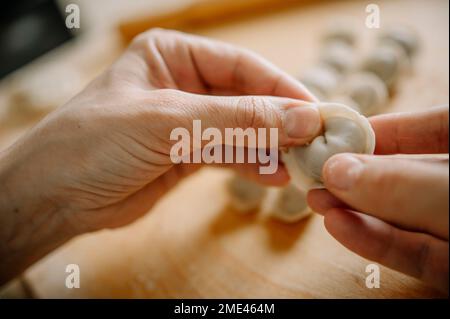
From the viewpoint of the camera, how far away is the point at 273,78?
2.50ft

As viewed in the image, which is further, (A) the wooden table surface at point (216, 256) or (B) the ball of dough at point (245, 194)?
(B) the ball of dough at point (245, 194)

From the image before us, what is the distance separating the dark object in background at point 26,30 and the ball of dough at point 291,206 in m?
1.06

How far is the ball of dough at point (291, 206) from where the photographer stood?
76 cm

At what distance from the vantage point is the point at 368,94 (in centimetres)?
89

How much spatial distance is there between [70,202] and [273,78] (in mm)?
448

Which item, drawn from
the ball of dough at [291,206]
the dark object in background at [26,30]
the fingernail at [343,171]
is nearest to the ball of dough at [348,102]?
the ball of dough at [291,206]

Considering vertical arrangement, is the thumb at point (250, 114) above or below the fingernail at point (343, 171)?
above

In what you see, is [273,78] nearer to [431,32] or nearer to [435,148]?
[435,148]

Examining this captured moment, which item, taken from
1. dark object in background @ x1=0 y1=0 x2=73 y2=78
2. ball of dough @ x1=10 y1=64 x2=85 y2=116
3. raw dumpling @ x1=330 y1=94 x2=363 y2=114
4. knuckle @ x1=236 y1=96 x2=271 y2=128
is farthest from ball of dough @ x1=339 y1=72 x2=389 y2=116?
dark object in background @ x1=0 y1=0 x2=73 y2=78

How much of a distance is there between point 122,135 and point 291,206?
359 mm

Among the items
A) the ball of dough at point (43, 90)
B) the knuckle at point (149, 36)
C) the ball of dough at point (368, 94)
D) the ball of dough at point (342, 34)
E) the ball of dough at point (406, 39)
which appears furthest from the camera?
the ball of dough at point (43, 90)

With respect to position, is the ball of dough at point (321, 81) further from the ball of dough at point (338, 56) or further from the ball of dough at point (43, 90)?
the ball of dough at point (43, 90)

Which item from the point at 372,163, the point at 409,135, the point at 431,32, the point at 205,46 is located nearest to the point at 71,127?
the point at 205,46

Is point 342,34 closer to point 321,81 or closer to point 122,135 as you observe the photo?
point 321,81
